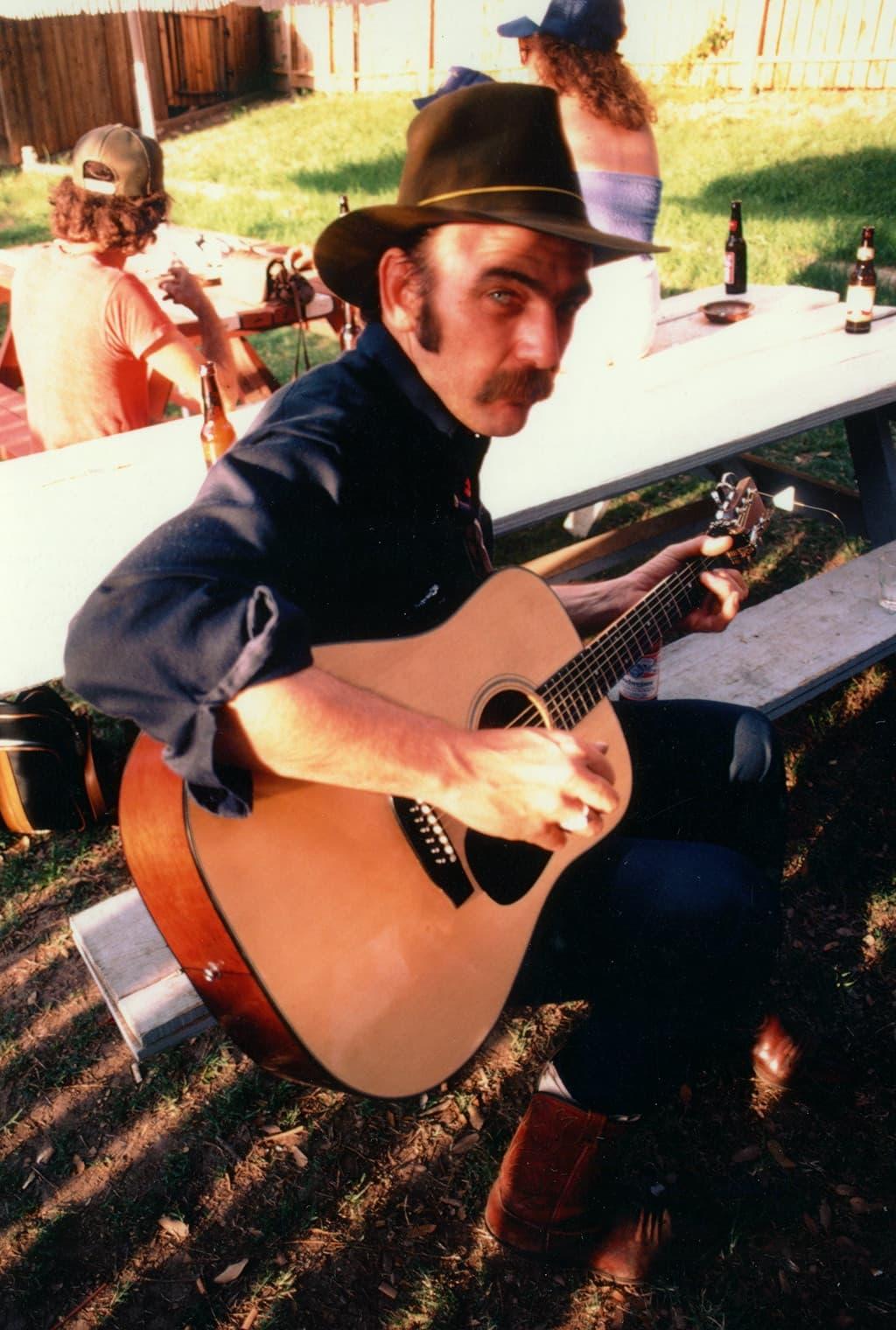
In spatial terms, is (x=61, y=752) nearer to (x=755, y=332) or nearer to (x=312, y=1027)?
(x=312, y=1027)

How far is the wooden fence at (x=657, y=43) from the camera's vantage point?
1362 centimetres

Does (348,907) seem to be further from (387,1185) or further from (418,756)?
(387,1185)

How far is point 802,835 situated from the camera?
3.15m

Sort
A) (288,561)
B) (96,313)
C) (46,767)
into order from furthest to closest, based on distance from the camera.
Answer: (96,313) < (46,767) < (288,561)

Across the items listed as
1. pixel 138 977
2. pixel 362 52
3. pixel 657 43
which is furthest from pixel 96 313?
pixel 362 52

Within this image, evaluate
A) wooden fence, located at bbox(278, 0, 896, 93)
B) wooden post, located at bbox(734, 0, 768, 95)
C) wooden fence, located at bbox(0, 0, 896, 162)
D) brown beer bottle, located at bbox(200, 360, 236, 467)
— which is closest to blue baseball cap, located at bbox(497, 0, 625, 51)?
brown beer bottle, located at bbox(200, 360, 236, 467)

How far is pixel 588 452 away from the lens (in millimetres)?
3061

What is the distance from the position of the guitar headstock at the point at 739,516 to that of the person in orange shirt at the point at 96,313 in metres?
2.03

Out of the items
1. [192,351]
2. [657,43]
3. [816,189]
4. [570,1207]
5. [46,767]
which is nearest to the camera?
[570,1207]

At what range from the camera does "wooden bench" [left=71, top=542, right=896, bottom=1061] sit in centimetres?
215

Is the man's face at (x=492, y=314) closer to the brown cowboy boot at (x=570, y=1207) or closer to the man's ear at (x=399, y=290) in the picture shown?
the man's ear at (x=399, y=290)

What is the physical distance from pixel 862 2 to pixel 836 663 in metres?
14.3

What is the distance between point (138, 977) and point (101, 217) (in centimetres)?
Result: 278

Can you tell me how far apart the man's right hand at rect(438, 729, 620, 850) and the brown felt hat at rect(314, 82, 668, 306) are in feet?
2.70
